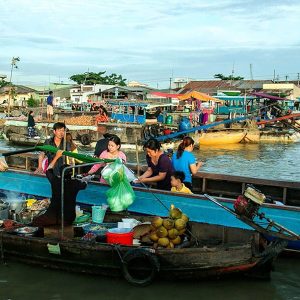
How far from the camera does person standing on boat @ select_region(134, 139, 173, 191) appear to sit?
6789 mm

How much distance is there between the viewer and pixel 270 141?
2881 cm

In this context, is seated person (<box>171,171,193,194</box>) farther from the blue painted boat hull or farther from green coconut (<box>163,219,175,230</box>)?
green coconut (<box>163,219,175,230</box>)

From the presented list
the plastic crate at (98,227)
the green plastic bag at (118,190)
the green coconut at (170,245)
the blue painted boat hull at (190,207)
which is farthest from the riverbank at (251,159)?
the green coconut at (170,245)

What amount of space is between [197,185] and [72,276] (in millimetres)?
3572

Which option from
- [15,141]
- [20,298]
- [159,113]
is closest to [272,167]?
[159,113]

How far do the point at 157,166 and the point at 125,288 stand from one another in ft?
6.50

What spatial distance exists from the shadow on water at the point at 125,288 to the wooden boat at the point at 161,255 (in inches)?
4.5

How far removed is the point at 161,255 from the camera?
18.3ft

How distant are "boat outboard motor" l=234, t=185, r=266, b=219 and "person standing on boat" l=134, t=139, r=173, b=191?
1765 millimetres

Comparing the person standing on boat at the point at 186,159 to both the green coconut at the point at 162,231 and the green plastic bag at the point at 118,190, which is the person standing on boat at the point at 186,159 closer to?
the green plastic bag at the point at 118,190

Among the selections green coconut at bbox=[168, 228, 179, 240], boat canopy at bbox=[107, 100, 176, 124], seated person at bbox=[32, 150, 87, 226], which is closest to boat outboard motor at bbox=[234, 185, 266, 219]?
green coconut at bbox=[168, 228, 179, 240]

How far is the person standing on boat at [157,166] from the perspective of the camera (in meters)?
6.79

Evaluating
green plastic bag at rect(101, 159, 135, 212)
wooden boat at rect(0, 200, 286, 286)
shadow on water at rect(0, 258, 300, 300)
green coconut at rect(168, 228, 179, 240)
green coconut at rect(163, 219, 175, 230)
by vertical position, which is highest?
green plastic bag at rect(101, 159, 135, 212)

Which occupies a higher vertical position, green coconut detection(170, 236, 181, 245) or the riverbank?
green coconut detection(170, 236, 181, 245)
